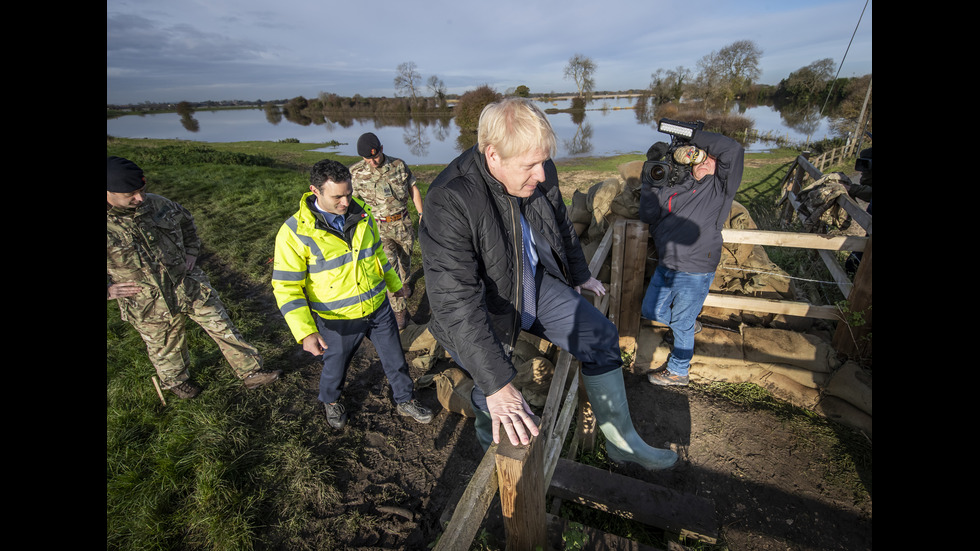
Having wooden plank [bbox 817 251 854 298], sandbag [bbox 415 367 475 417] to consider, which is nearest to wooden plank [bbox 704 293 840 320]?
wooden plank [bbox 817 251 854 298]

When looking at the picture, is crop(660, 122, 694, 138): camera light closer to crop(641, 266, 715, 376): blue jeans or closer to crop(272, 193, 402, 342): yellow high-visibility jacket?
crop(641, 266, 715, 376): blue jeans

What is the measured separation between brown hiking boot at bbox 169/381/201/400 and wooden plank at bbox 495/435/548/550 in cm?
383

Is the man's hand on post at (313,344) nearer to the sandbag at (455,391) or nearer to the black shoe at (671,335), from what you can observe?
the sandbag at (455,391)

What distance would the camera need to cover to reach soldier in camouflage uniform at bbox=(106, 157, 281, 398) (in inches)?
133

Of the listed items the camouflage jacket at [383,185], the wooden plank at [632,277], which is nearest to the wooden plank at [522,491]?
the wooden plank at [632,277]

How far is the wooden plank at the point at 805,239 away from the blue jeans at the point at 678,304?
487mm

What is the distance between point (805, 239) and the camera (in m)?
3.51

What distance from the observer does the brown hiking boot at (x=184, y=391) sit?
412cm

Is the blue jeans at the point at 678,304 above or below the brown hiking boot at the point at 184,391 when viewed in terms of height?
above

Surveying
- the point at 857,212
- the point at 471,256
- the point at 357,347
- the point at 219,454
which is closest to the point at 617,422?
the point at 471,256

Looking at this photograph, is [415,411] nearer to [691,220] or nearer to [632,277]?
[632,277]

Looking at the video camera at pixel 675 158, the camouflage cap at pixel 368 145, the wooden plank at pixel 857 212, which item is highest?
the camouflage cap at pixel 368 145

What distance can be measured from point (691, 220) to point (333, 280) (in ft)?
9.98
